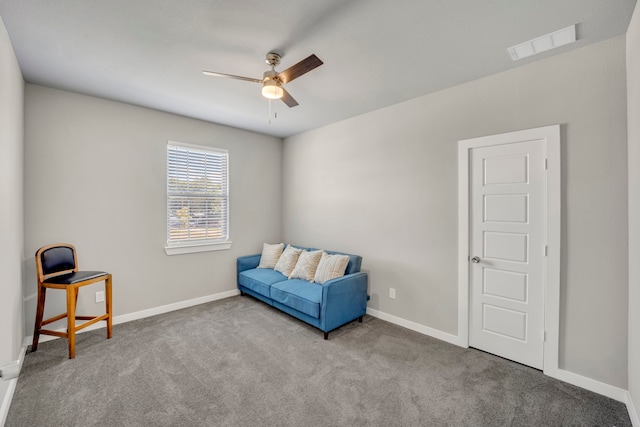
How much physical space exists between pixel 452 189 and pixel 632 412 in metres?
2.00

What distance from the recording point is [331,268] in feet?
11.1

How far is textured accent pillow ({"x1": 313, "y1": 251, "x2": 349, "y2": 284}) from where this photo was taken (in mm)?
3354

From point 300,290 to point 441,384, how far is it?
167cm

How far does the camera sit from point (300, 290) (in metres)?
3.29

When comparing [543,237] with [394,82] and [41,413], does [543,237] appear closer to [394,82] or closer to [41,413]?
[394,82]

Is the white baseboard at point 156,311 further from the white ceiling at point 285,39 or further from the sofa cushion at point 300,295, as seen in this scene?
the white ceiling at point 285,39

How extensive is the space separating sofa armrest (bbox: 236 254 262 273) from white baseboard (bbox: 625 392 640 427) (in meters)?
4.05

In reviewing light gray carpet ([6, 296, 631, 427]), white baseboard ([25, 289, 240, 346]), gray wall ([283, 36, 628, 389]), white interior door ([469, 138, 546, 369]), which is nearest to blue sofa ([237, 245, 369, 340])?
light gray carpet ([6, 296, 631, 427])

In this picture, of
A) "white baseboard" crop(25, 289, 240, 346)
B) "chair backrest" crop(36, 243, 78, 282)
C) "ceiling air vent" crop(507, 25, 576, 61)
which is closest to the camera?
"ceiling air vent" crop(507, 25, 576, 61)

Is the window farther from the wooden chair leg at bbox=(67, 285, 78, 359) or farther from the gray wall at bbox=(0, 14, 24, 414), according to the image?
the gray wall at bbox=(0, 14, 24, 414)

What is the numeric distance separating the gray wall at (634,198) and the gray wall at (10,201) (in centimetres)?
405

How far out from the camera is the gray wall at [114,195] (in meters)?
2.87

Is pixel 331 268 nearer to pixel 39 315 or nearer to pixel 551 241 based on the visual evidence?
pixel 551 241

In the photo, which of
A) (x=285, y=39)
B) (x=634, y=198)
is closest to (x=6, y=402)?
(x=285, y=39)
